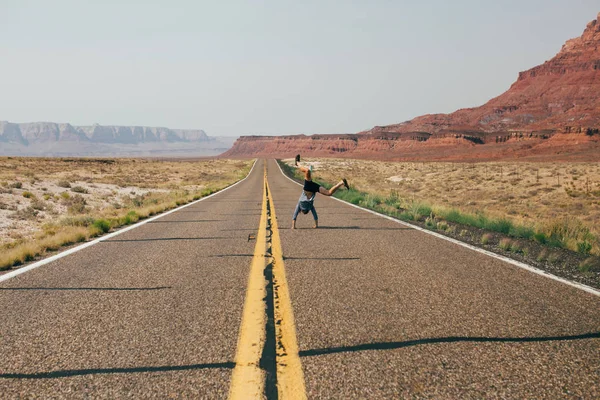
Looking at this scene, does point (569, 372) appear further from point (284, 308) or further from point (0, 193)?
point (0, 193)

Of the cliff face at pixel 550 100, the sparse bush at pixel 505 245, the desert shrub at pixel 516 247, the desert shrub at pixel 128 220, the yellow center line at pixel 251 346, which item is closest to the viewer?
the yellow center line at pixel 251 346

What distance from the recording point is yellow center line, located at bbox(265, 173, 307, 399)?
2.30 meters

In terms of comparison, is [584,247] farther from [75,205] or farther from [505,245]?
[75,205]

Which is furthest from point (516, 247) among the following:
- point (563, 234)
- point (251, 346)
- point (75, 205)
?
point (75, 205)

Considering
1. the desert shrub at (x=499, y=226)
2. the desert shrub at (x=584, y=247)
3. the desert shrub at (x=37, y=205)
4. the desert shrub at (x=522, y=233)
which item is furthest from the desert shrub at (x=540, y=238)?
the desert shrub at (x=37, y=205)

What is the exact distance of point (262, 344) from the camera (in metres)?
2.88

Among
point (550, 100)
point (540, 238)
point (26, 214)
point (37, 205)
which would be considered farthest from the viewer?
point (550, 100)

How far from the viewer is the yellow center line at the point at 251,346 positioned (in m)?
2.30

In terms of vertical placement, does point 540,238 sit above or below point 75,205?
above

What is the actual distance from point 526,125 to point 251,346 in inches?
5608

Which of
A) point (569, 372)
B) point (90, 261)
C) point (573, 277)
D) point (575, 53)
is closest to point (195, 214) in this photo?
point (90, 261)

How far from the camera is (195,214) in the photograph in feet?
38.8

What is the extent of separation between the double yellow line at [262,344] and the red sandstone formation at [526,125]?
289ft

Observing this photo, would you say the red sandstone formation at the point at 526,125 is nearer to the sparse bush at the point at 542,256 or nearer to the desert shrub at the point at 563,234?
the desert shrub at the point at 563,234
